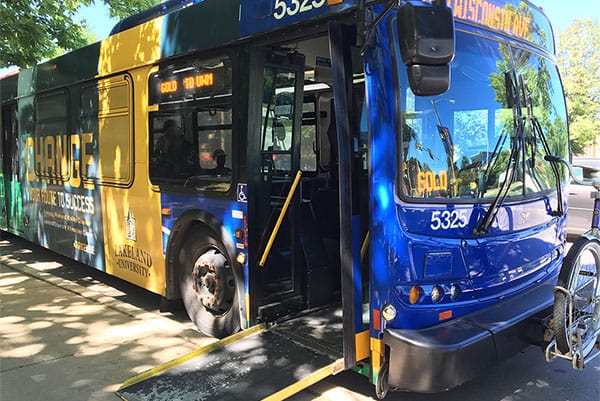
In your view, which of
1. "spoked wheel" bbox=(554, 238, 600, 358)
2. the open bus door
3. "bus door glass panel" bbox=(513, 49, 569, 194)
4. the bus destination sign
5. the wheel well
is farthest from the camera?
the bus destination sign

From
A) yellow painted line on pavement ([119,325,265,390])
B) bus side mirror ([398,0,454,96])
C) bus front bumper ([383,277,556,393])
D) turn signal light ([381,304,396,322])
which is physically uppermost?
bus side mirror ([398,0,454,96])

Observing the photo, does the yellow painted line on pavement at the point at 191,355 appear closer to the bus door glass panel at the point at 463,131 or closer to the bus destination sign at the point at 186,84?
the bus door glass panel at the point at 463,131

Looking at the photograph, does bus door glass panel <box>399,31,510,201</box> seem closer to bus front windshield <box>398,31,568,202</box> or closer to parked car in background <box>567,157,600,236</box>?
bus front windshield <box>398,31,568,202</box>

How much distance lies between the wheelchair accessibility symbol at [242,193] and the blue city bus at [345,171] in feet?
0.07

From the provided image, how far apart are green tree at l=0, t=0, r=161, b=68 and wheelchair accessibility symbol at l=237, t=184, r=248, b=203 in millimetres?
5627

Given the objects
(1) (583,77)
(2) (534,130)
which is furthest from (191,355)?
(1) (583,77)

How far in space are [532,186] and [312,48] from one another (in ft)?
6.93

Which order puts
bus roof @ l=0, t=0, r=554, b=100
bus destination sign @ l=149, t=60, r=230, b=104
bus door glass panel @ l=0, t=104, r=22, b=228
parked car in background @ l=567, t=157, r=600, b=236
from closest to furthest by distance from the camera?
bus roof @ l=0, t=0, r=554, b=100, bus destination sign @ l=149, t=60, r=230, b=104, bus door glass panel @ l=0, t=104, r=22, b=228, parked car in background @ l=567, t=157, r=600, b=236

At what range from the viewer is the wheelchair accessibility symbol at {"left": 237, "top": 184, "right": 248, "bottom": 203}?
3930 mm

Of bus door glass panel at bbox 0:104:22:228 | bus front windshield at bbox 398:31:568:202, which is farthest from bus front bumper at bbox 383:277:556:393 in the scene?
bus door glass panel at bbox 0:104:22:228

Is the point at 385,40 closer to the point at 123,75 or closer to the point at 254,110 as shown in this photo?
the point at 254,110

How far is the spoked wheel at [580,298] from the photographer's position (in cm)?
311

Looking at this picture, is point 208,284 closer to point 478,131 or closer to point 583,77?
point 478,131

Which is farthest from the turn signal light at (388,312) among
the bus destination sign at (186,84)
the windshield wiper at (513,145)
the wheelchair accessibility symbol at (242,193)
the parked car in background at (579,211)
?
the parked car in background at (579,211)
